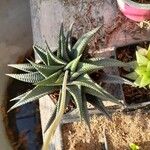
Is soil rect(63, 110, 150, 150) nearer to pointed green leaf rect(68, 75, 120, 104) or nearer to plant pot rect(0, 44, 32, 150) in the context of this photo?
pointed green leaf rect(68, 75, 120, 104)

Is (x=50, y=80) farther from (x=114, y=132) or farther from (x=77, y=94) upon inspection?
(x=114, y=132)

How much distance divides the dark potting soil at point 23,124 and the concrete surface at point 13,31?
0.11 m

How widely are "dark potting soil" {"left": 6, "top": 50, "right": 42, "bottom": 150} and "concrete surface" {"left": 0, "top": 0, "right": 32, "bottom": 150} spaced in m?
0.11

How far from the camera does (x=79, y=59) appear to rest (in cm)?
221

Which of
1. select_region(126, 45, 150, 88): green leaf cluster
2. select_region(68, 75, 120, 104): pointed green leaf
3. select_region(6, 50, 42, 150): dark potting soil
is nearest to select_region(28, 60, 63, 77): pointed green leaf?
select_region(68, 75, 120, 104): pointed green leaf

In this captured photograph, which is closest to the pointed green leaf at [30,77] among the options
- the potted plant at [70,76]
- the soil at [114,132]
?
the potted plant at [70,76]

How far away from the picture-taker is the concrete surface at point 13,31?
3.02m

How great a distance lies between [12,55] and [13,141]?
0.54 m

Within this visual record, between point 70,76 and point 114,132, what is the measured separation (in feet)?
1.57

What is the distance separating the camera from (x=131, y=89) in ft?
8.21

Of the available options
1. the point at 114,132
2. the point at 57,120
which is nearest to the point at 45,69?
the point at 57,120

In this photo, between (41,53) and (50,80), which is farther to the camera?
(41,53)

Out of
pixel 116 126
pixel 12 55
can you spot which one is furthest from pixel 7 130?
pixel 116 126

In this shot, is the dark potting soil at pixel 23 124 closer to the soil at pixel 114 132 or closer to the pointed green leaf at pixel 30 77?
the soil at pixel 114 132
